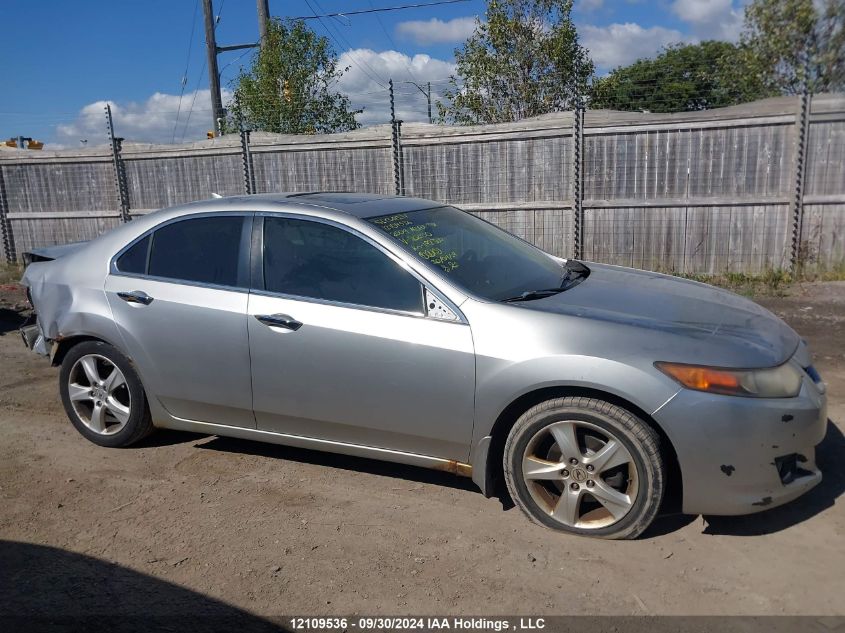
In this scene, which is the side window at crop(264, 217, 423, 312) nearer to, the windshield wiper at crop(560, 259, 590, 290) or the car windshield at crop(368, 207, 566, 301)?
the car windshield at crop(368, 207, 566, 301)

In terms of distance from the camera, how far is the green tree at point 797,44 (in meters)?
16.1

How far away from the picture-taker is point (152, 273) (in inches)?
181

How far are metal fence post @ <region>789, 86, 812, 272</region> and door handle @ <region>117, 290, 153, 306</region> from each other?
27.9 ft

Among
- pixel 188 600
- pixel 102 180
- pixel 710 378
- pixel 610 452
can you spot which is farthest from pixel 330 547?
pixel 102 180

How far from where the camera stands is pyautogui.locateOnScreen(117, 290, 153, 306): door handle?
4.49 metres

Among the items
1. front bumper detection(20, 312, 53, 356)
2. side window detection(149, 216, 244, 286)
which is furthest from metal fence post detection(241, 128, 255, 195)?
side window detection(149, 216, 244, 286)

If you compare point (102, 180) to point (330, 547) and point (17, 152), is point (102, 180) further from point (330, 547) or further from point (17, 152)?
point (330, 547)

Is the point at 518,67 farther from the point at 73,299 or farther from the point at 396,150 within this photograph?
the point at 73,299

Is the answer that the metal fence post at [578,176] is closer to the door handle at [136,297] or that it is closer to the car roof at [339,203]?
the car roof at [339,203]

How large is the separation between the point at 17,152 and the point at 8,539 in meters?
12.9

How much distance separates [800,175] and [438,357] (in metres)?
7.95

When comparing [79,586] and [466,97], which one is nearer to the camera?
[79,586]

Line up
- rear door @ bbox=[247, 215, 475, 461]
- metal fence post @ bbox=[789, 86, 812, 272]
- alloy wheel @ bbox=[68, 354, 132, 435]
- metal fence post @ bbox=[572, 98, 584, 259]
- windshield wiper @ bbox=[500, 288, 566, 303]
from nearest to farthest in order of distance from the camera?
rear door @ bbox=[247, 215, 475, 461], windshield wiper @ bbox=[500, 288, 566, 303], alloy wheel @ bbox=[68, 354, 132, 435], metal fence post @ bbox=[789, 86, 812, 272], metal fence post @ bbox=[572, 98, 584, 259]

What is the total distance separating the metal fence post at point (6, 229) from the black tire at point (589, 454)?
13.6 meters
